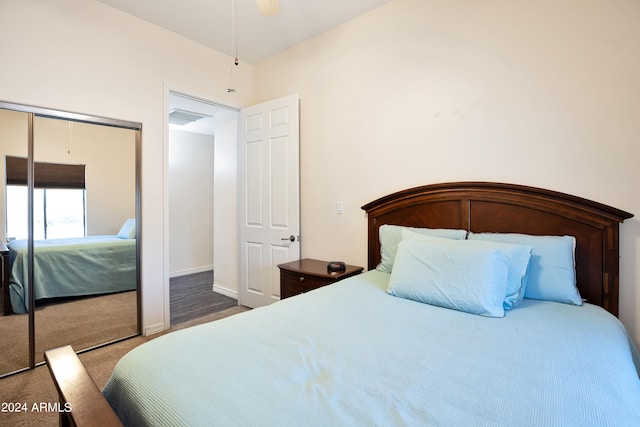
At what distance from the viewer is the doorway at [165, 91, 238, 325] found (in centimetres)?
402

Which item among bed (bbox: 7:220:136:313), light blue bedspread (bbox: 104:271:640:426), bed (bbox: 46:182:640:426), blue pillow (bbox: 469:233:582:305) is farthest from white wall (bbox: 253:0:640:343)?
bed (bbox: 7:220:136:313)

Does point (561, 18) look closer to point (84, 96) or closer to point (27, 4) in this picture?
point (84, 96)

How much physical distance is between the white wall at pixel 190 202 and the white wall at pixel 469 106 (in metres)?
3.02

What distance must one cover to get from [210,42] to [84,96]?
1325 millimetres

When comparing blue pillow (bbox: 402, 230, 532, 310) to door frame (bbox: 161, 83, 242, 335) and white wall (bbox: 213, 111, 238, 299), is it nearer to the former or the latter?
door frame (bbox: 161, 83, 242, 335)

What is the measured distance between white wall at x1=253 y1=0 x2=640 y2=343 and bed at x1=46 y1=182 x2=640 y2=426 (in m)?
0.20

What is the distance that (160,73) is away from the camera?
2.92 metres

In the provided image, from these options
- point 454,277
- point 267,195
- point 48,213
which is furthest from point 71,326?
point 454,277

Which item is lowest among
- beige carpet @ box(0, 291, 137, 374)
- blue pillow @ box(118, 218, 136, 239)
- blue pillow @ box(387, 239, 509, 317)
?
beige carpet @ box(0, 291, 137, 374)

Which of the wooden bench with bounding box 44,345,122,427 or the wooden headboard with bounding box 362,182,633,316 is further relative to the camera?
the wooden headboard with bounding box 362,182,633,316

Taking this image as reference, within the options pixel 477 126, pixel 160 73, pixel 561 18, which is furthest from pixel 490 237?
pixel 160 73

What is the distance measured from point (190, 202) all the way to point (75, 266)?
3016 mm

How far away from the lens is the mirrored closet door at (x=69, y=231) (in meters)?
2.29

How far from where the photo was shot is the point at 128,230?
2.81m
